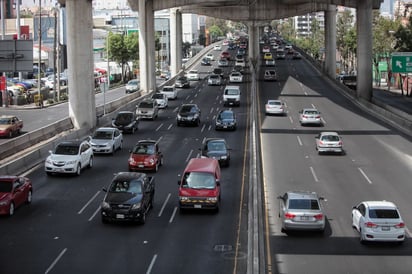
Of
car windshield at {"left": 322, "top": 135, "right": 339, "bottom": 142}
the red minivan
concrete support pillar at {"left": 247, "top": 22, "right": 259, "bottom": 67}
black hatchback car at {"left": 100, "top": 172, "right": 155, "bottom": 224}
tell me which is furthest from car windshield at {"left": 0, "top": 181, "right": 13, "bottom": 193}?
concrete support pillar at {"left": 247, "top": 22, "right": 259, "bottom": 67}

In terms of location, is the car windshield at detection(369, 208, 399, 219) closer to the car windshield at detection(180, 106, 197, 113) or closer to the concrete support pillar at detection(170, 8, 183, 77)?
the car windshield at detection(180, 106, 197, 113)

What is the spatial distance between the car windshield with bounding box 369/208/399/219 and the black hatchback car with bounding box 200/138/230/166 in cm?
1308

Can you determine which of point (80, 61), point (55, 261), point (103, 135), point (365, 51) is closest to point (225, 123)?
point (103, 135)

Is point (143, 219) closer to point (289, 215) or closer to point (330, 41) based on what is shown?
point (289, 215)

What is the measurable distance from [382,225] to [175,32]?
8996 cm

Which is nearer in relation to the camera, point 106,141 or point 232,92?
point 106,141

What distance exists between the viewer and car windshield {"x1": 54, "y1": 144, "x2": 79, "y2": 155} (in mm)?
32781

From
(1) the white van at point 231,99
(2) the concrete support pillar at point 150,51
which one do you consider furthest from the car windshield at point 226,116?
(2) the concrete support pillar at point 150,51

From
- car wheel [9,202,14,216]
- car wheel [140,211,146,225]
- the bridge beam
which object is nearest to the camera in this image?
car wheel [140,211,146,225]

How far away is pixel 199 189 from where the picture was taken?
25438 millimetres

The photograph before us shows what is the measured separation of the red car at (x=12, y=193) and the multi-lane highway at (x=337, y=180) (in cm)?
991

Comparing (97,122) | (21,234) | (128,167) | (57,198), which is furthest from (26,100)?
(21,234)

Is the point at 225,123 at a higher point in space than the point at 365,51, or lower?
lower

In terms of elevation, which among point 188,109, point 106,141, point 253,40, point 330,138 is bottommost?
point 330,138
